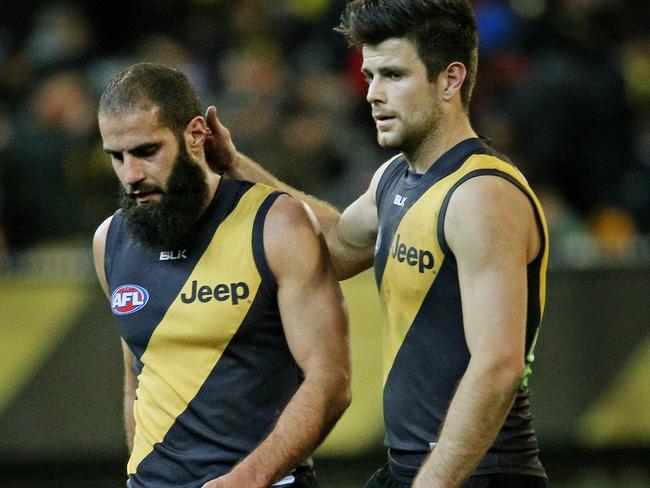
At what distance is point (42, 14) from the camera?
11562mm

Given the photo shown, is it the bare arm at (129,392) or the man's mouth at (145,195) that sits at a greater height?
the man's mouth at (145,195)

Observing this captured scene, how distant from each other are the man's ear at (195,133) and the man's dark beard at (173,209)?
0.04 m

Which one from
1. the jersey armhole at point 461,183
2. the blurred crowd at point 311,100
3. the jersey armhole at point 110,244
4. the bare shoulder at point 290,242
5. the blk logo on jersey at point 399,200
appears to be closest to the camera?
the jersey armhole at point 461,183

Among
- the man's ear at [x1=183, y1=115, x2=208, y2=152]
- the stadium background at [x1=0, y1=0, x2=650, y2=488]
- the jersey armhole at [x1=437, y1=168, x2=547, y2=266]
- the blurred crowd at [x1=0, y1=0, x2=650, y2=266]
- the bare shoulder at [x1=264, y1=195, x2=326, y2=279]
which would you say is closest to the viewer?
the jersey armhole at [x1=437, y1=168, x2=547, y2=266]

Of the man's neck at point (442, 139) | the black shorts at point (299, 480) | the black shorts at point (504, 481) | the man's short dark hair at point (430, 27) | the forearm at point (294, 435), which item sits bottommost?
the black shorts at point (299, 480)

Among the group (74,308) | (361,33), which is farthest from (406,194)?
(74,308)

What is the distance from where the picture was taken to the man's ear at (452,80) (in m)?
4.22

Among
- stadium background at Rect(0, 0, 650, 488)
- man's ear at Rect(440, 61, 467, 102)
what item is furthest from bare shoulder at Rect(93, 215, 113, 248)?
stadium background at Rect(0, 0, 650, 488)

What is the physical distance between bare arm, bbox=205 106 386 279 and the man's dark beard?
1.18ft

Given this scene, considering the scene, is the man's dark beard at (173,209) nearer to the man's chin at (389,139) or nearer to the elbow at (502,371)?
the man's chin at (389,139)

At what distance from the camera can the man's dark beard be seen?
4484mm

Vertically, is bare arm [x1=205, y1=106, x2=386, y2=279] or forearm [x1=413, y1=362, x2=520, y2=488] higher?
bare arm [x1=205, y1=106, x2=386, y2=279]

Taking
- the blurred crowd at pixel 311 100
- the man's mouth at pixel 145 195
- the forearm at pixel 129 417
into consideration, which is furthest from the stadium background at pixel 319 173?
the man's mouth at pixel 145 195

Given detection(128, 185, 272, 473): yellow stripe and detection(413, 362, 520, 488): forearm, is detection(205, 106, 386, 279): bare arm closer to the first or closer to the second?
detection(128, 185, 272, 473): yellow stripe
